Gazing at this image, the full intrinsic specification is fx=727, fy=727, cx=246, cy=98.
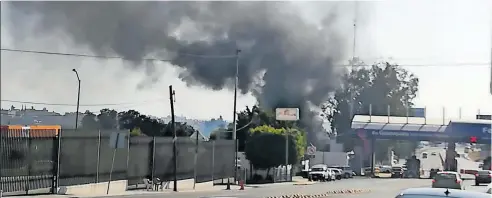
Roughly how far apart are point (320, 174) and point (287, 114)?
699 cm

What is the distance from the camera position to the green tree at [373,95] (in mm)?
51969

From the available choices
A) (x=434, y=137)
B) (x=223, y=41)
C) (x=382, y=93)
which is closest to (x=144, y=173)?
(x=434, y=137)

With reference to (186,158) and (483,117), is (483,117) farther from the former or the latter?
(186,158)

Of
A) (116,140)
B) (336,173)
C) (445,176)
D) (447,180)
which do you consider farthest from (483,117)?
(336,173)

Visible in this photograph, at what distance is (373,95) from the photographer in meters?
58.4

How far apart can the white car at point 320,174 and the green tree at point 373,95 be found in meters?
3.76

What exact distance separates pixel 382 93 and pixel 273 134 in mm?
13232

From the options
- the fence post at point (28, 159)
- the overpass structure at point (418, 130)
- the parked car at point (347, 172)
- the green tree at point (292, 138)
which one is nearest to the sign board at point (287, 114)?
the green tree at point (292, 138)

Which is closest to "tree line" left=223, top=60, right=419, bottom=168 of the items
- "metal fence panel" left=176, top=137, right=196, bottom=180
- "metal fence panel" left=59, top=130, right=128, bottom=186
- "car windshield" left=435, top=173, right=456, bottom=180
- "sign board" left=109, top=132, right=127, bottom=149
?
"metal fence panel" left=176, top=137, right=196, bottom=180

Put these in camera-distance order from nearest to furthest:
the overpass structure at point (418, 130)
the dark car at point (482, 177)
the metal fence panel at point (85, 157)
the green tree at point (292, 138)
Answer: the metal fence panel at point (85, 157)
the overpass structure at point (418, 130)
the dark car at point (482, 177)
the green tree at point (292, 138)

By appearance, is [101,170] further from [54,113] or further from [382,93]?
[382,93]

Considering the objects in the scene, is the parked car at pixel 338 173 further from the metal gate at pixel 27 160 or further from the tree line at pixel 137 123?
the metal gate at pixel 27 160

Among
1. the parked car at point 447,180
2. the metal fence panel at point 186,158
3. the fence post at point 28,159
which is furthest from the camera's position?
the metal fence panel at point 186,158

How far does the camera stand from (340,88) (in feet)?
179
